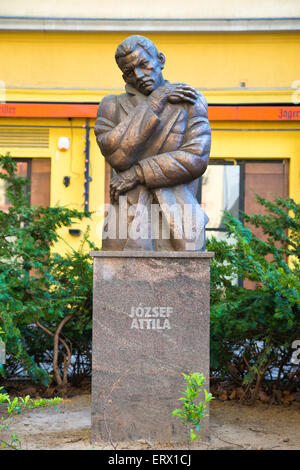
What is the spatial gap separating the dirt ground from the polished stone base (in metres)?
0.16

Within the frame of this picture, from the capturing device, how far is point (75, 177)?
1097 cm

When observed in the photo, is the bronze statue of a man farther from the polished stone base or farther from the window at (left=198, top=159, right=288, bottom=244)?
the window at (left=198, top=159, right=288, bottom=244)

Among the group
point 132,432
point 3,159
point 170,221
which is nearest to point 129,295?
point 170,221

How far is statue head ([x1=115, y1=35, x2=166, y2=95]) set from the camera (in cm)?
397

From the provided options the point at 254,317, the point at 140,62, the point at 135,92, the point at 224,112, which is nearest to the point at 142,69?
the point at 140,62

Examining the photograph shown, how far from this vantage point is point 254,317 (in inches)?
178

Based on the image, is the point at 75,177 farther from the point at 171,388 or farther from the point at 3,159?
the point at 171,388

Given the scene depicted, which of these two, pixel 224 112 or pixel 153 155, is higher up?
pixel 224 112

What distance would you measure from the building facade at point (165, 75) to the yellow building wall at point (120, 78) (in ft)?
0.06

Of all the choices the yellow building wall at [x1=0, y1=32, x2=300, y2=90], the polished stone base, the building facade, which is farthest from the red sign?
the polished stone base

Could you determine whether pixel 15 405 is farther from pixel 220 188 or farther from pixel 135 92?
pixel 220 188

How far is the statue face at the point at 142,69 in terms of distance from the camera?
3.98 m

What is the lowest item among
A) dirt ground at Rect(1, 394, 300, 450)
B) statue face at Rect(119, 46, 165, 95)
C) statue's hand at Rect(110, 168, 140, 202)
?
dirt ground at Rect(1, 394, 300, 450)

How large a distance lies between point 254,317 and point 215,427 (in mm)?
934
